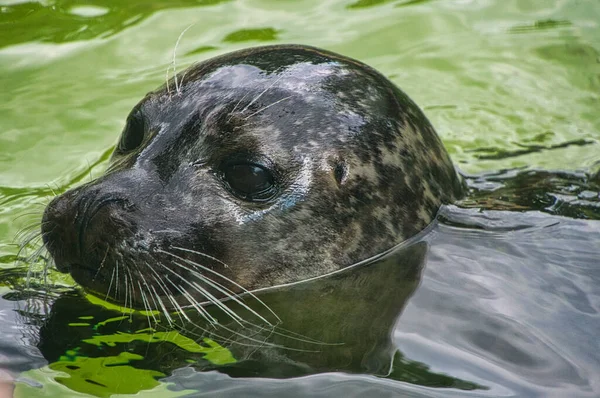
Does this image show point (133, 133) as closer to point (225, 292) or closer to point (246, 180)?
point (246, 180)

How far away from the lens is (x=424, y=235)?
13.5 ft

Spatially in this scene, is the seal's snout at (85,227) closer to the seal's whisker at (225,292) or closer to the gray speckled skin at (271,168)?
the gray speckled skin at (271,168)

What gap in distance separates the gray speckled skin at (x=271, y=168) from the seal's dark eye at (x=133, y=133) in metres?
0.03

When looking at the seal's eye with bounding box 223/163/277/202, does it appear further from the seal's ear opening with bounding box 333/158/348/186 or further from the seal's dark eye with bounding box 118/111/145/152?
the seal's dark eye with bounding box 118/111/145/152

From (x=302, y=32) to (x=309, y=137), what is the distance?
3.32m

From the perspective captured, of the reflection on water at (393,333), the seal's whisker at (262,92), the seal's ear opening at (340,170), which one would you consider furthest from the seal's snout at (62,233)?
the seal's ear opening at (340,170)

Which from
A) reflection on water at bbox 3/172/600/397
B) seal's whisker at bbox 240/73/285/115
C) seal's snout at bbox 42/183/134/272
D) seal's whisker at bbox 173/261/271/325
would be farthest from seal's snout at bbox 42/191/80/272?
seal's whisker at bbox 240/73/285/115

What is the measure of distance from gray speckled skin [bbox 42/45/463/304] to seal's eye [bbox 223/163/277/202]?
3cm

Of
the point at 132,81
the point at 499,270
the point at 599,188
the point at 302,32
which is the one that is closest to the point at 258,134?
the point at 499,270

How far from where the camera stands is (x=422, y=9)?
295 inches

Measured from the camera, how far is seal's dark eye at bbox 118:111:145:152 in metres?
4.07

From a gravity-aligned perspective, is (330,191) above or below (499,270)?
above

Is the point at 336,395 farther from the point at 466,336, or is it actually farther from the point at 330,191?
the point at 330,191

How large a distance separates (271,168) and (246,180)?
0.35ft
